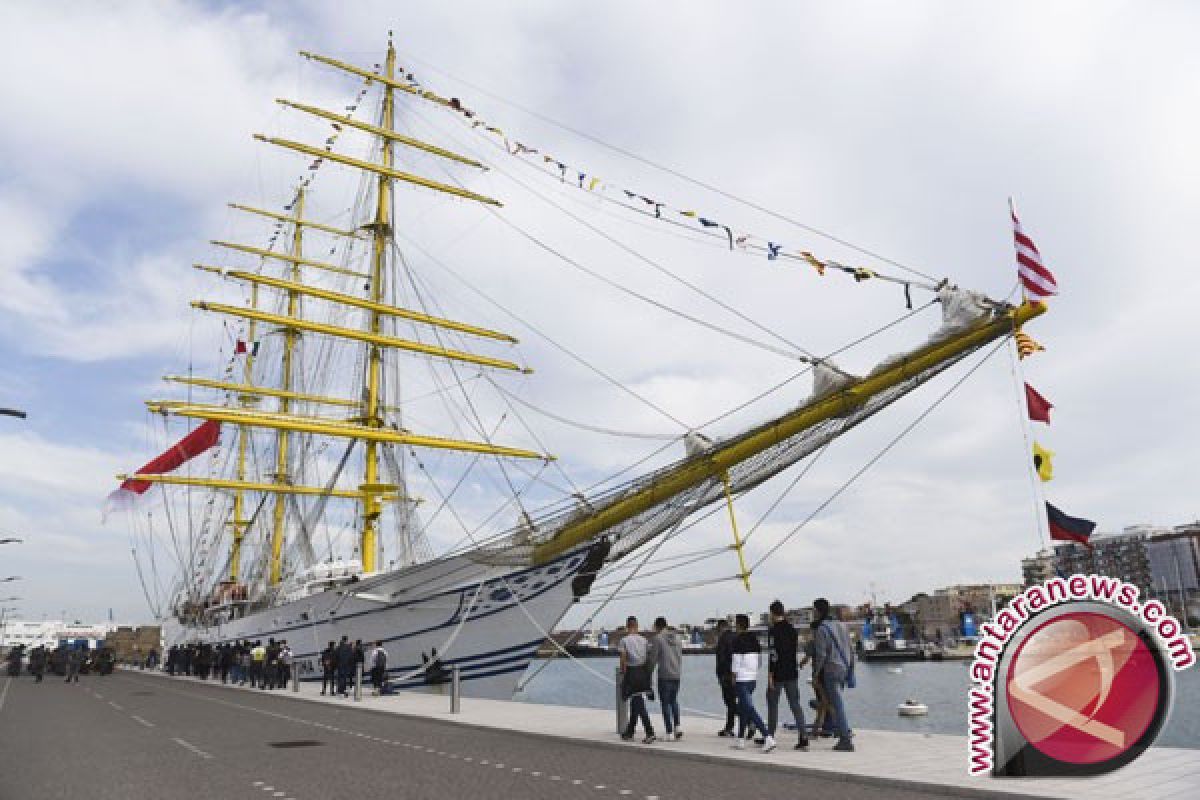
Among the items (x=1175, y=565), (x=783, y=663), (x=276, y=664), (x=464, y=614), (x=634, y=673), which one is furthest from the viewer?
(x=1175, y=565)

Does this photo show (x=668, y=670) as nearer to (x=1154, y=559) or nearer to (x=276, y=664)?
(x=276, y=664)

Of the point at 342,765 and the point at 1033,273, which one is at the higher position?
the point at 1033,273

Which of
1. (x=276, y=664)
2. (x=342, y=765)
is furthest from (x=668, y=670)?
(x=276, y=664)

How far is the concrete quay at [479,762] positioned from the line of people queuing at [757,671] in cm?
31

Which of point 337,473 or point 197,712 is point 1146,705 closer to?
point 197,712

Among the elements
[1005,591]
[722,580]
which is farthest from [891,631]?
A: [722,580]

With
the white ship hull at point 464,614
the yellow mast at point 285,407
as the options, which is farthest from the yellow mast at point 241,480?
the white ship hull at point 464,614

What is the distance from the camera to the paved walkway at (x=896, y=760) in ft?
22.9

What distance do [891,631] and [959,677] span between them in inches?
2202

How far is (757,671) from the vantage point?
1037 cm

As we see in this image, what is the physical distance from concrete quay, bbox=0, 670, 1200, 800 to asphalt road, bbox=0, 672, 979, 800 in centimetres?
2

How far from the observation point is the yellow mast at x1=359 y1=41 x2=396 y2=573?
30.6 meters

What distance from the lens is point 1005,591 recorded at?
5792 inches

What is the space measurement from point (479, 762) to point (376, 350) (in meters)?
24.9
